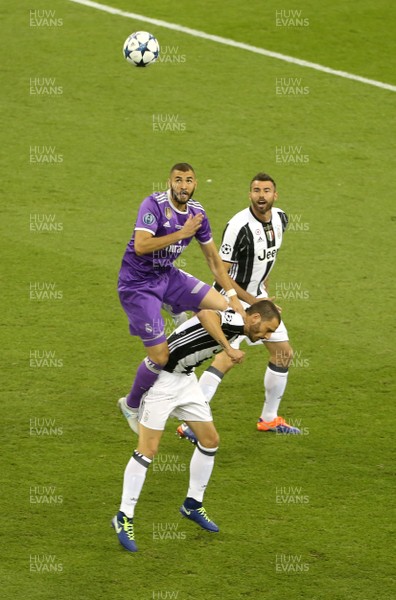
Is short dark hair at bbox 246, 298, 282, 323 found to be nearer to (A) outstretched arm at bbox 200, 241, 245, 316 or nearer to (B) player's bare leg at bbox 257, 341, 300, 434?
(A) outstretched arm at bbox 200, 241, 245, 316

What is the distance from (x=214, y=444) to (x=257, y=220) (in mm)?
2844

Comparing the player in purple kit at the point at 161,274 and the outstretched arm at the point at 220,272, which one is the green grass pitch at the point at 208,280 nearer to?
the player in purple kit at the point at 161,274

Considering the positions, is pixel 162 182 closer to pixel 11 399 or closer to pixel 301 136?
pixel 301 136

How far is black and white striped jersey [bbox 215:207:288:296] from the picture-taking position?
41.1ft

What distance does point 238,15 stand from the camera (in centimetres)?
2425

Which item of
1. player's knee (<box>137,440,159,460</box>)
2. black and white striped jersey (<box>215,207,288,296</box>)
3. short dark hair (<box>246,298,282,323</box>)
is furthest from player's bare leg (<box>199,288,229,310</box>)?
player's knee (<box>137,440,159,460</box>)

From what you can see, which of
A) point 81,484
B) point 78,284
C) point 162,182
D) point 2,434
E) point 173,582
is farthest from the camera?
point 162,182

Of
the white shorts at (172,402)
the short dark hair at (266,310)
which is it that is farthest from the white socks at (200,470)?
the short dark hair at (266,310)

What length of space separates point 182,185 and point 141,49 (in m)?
7.38

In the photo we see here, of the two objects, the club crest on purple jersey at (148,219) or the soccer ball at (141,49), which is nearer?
the club crest on purple jersey at (148,219)

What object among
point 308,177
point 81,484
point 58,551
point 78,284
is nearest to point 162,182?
point 308,177

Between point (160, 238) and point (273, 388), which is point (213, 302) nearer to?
point (160, 238)

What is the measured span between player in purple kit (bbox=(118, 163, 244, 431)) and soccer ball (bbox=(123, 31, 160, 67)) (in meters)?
7.07

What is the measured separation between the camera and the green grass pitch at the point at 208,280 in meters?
10.5
